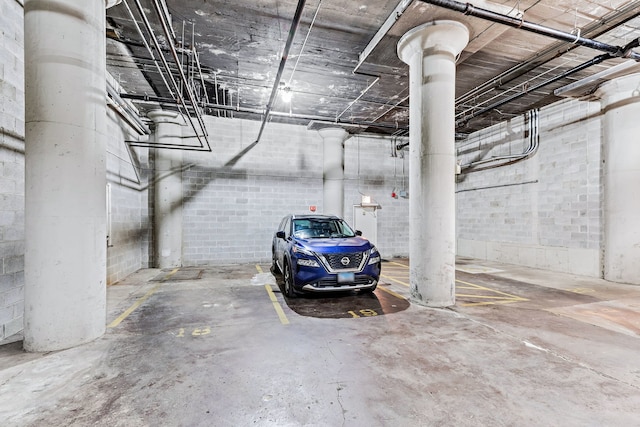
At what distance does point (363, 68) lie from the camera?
269 inches

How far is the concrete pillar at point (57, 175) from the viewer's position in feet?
11.4

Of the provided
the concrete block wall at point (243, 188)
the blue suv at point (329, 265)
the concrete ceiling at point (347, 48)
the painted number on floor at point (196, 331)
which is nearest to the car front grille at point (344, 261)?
the blue suv at point (329, 265)

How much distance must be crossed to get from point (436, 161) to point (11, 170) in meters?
6.33

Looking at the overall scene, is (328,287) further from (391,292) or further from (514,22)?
(514,22)

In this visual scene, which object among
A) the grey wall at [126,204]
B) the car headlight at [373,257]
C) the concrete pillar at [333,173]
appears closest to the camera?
the car headlight at [373,257]

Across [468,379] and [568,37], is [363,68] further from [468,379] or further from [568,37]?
[468,379]

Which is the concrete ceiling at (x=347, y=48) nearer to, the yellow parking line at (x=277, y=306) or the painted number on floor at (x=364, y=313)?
the yellow parking line at (x=277, y=306)

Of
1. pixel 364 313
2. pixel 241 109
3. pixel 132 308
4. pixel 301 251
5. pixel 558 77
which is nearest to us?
pixel 364 313

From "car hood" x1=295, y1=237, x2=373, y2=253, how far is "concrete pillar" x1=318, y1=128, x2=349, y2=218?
5032 millimetres

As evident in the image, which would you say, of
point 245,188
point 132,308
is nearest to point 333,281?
point 132,308

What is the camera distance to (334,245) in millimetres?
5562

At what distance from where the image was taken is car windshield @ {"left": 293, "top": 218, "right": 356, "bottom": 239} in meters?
6.45

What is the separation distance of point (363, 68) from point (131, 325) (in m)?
6.84

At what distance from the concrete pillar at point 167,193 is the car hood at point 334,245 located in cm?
558
